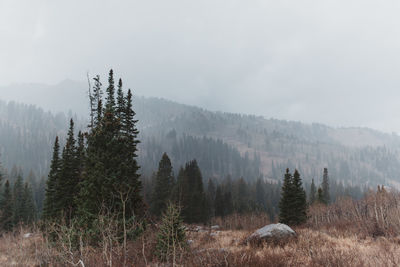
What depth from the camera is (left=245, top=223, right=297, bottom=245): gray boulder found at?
11.8 m

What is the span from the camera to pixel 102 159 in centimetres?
1783

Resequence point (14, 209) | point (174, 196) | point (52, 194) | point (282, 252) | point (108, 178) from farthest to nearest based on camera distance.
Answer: point (14, 209)
point (174, 196)
point (52, 194)
point (108, 178)
point (282, 252)

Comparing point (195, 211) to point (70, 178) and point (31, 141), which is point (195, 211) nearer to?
point (70, 178)

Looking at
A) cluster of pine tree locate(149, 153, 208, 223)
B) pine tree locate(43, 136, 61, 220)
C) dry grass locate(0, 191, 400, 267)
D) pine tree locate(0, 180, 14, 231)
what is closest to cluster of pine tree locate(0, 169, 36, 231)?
pine tree locate(0, 180, 14, 231)

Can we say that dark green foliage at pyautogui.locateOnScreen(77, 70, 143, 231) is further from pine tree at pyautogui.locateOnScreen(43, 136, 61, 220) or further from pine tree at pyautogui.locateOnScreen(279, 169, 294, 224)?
pine tree at pyautogui.locateOnScreen(279, 169, 294, 224)

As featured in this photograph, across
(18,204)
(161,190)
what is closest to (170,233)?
(161,190)

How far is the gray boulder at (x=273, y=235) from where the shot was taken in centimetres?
1179

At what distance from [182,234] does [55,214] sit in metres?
26.7

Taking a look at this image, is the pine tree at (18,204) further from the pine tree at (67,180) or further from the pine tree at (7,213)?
the pine tree at (67,180)

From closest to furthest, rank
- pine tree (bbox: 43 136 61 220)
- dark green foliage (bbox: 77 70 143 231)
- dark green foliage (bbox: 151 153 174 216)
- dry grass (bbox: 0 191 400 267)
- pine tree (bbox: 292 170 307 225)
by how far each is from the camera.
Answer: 1. dry grass (bbox: 0 191 400 267)
2. dark green foliage (bbox: 77 70 143 231)
3. pine tree (bbox: 43 136 61 220)
4. pine tree (bbox: 292 170 307 225)
5. dark green foliage (bbox: 151 153 174 216)

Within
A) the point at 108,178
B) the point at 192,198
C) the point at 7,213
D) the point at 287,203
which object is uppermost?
the point at 108,178

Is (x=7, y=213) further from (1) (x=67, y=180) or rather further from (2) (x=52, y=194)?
(1) (x=67, y=180)

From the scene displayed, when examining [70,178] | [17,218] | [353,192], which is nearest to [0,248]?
[70,178]

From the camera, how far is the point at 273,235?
12.0 m
